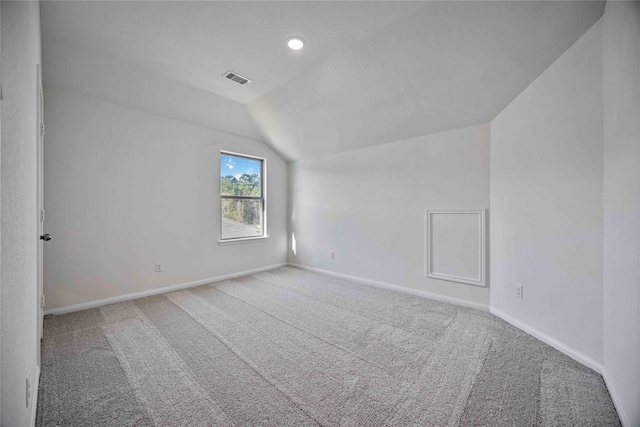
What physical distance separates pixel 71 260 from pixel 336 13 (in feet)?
11.3

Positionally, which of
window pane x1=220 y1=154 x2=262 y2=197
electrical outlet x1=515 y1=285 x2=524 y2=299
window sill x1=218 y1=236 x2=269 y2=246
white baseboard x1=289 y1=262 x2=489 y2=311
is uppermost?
window pane x1=220 y1=154 x2=262 y2=197

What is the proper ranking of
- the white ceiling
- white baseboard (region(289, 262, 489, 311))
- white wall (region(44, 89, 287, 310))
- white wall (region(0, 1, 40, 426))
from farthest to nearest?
white baseboard (region(289, 262, 489, 311)), white wall (region(44, 89, 287, 310)), the white ceiling, white wall (region(0, 1, 40, 426))

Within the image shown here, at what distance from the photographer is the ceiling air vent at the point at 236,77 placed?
2861 mm

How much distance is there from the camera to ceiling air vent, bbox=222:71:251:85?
2861 millimetres

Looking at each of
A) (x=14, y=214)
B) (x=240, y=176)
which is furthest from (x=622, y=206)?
(x=240, y=176)

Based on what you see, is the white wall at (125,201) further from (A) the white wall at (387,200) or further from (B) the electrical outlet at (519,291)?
(B) the electrical outlet at (519,291)

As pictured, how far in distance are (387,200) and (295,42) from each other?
2.13 meters

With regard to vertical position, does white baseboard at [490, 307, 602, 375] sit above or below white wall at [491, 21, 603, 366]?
below

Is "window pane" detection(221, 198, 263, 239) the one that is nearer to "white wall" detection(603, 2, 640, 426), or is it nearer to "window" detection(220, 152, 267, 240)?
"window" detection(220, 152, 267, 240)

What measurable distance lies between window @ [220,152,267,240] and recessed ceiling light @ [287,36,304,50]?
2.12m

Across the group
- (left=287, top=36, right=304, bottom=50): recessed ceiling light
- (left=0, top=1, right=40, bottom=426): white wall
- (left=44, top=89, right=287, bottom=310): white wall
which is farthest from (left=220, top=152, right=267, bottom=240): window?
(left=0, top=1, right=40, bottom=426): white wall

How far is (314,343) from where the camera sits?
2109mm

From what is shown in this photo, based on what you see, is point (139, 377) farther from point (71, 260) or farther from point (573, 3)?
point (573, 3)

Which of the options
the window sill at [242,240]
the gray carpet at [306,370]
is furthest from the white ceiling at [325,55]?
the gray carpet at [306,370]
